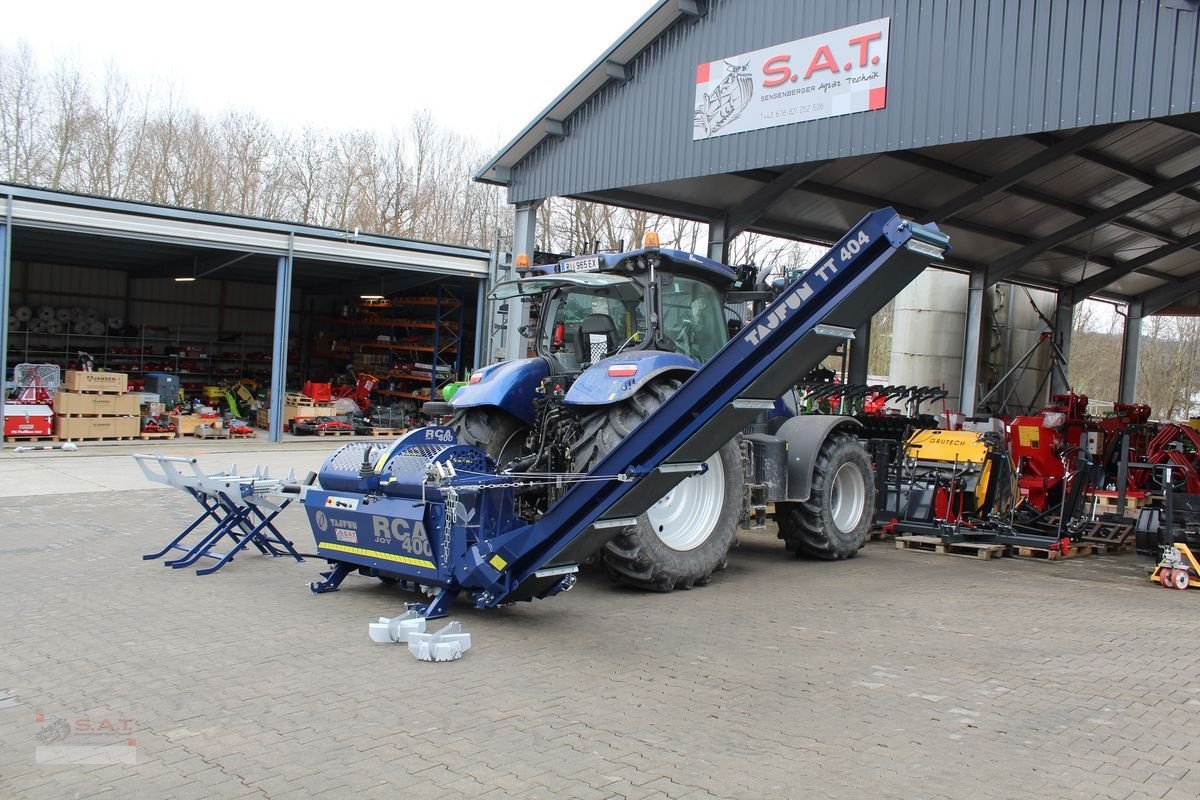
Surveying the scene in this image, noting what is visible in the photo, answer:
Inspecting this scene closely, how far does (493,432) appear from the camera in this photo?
7.39m

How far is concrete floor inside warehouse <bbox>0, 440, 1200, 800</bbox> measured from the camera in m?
3.65

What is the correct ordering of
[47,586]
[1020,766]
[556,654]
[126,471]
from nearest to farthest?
1. [1020,766]
2. [556,654]
3. [47,586]
4. [126,471]

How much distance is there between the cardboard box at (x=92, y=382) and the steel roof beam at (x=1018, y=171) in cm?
1428

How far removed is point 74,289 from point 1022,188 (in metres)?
20.3

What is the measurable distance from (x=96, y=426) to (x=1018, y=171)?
50.9 ft

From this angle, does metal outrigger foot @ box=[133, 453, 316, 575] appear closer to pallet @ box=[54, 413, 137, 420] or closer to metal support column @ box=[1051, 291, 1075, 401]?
pallet @ box=[54, 413, 137, 420]

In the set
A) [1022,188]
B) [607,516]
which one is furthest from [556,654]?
[1022,188]

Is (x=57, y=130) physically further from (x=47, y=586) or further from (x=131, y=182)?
(x=47, y=586)

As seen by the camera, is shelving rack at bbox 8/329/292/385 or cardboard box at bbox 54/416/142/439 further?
shelving rack at bbox 8/329/292/385

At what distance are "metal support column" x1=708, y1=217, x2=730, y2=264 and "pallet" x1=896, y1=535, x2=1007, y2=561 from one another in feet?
24.5

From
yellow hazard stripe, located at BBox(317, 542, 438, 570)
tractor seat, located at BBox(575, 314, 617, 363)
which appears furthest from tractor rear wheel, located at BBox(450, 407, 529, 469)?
yellow hazard stripe, located at BBox(317, 542, 438, 570)

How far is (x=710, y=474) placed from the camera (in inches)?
284

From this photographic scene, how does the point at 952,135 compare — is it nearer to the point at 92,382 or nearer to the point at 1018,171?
the point at 1018,171

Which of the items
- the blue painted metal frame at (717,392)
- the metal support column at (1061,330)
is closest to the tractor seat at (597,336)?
the blue painted metal frame at (717,392)
